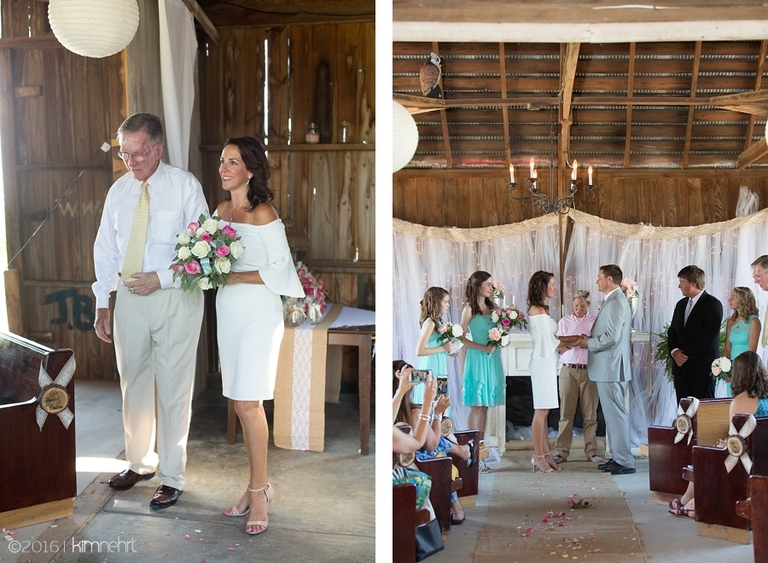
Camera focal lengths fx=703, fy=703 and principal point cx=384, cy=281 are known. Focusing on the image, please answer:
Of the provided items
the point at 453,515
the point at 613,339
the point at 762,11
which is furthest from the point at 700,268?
the point at 453,515

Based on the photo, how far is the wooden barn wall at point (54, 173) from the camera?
6.72ft

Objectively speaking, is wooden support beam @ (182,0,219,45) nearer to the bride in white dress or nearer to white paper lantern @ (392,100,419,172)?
the bride in white dress

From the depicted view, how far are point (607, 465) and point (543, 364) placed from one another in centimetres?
37

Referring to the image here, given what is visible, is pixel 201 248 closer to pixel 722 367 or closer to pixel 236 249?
pixel 236 249

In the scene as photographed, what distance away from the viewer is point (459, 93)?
216 cm

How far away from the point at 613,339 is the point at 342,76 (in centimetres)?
112

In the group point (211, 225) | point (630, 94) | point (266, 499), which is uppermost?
point (630, 94)

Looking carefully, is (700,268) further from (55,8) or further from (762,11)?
(55,8)

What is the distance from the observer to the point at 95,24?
6.56ft

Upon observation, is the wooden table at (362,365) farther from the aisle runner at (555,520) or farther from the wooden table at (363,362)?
the aisle runner at (555,520)

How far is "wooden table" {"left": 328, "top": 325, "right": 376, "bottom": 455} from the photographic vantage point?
2102mm

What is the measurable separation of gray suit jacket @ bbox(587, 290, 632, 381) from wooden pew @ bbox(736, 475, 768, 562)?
1.48 ft

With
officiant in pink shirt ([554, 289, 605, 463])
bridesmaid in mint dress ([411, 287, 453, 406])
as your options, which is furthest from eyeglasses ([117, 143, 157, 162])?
officiant in pink shirt ([554, 289, 605, 463])

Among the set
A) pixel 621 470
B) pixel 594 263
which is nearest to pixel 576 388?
pixel 621 470
